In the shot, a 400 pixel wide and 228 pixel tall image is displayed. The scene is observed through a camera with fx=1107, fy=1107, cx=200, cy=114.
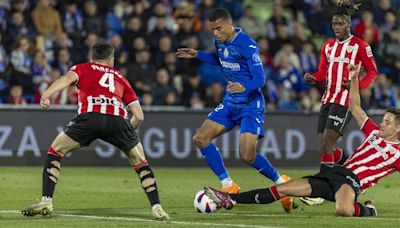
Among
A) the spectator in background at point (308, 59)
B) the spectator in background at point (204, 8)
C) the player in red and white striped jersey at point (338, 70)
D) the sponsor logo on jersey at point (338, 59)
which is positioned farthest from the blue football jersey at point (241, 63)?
the spectator in background at point (204, 8)

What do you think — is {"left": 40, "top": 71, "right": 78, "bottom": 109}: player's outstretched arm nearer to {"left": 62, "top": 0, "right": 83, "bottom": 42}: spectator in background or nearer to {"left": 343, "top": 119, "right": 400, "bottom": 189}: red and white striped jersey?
{"left": 343, "top": 119, "right": 400, "bottom": 189}: red and white striped jersey

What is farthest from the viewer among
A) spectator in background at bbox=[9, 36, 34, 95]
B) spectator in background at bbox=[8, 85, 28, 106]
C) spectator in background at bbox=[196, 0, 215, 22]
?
spectator in background at bbox=[196, 0, 215, 22]

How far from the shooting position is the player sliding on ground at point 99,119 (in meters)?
11.3

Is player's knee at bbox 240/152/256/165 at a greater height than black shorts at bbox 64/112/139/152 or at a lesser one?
lesser

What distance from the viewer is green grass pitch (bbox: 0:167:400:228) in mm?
10977

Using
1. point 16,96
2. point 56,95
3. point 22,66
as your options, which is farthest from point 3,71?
point 56,95

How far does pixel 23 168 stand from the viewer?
18938 millimetres

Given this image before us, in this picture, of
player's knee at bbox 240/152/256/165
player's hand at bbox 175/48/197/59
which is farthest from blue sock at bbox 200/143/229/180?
player's hand at bbox 175/48/197/59

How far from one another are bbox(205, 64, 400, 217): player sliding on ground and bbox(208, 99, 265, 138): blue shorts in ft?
4.16

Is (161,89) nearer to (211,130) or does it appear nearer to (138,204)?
(211,130)

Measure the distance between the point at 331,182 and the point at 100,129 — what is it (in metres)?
2.47

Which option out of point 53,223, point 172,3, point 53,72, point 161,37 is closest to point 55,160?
point 53,223

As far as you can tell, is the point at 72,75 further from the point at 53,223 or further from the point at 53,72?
the point at 53,72

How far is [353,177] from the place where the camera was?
11641mm
